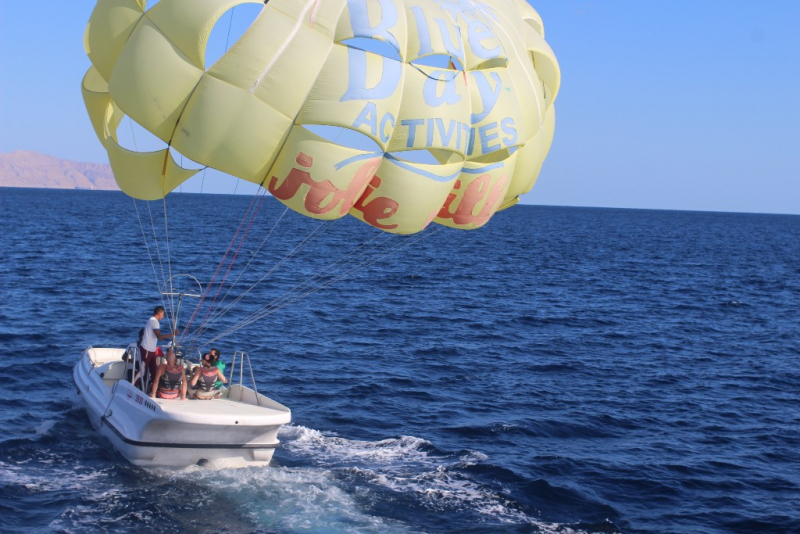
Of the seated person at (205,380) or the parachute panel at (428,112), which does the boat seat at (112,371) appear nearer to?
the seated person at (205,380)

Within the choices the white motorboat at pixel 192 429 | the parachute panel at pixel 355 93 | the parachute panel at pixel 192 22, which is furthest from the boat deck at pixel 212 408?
the parachute panel at pixel 192 22

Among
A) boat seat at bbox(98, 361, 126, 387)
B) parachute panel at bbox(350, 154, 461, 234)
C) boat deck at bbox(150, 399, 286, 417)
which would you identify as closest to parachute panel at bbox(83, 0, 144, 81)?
parachute panel at bbox(350, 154, 461, 234)

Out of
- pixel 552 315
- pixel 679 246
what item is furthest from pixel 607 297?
pixel 679 246

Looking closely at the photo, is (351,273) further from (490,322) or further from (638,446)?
(638,446)

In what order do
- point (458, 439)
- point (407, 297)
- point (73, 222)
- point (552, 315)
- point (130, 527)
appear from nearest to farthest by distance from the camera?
point (130, 527) → point (458, 439) → point (552, 315) → point (407, 297) → point (73, 222)

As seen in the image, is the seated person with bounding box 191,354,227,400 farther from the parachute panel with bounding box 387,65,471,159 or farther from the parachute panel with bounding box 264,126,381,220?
the parachute panel with bounding box 387,65,471,159
